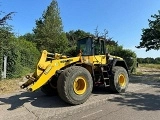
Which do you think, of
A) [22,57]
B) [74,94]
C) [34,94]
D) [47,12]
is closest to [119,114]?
[74,94]

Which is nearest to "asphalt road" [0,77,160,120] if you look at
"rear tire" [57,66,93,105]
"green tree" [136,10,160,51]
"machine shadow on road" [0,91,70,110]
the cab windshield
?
"machine shadow on road" [0,91,70,110]

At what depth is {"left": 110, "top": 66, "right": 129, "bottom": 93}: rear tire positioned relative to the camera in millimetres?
10180

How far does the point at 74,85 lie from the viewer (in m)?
8.12

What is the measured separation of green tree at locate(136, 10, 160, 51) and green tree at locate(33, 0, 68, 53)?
1229 cm

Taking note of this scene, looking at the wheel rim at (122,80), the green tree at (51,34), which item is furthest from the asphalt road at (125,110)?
the green tree at (51,34)

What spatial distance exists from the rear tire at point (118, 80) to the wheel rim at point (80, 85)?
6.67ft

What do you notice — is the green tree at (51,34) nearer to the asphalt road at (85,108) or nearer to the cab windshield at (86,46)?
the cab windshield at (86,46)

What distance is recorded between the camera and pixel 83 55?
9914mm

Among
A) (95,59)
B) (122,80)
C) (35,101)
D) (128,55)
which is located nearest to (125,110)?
(95,59)

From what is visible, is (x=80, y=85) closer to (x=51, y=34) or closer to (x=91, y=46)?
(x=91, y=46)

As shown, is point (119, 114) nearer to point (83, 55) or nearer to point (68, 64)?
point (68, 64)

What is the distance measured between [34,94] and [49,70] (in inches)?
94.8

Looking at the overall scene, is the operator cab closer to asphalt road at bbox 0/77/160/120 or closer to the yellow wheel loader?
the yellow wheel loader

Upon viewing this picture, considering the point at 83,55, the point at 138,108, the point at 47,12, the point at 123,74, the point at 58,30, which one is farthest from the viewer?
the point at 47,12
